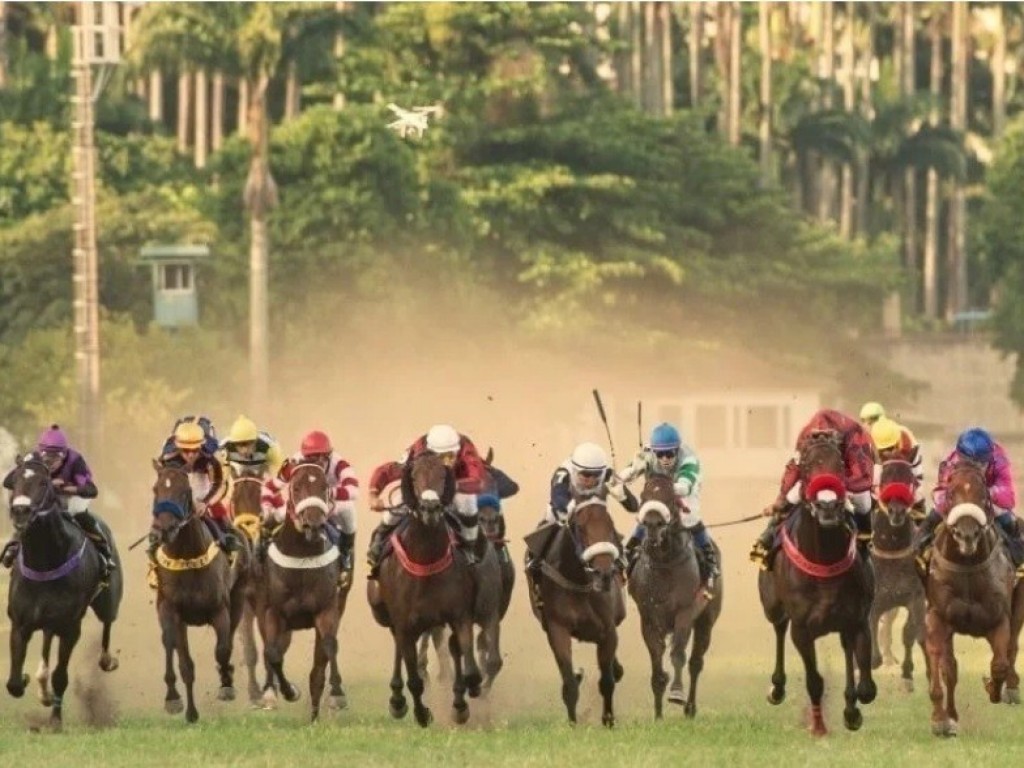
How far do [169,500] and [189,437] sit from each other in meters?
1.79

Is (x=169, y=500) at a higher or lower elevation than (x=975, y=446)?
lower

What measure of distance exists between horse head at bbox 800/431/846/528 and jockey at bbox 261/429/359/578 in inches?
168

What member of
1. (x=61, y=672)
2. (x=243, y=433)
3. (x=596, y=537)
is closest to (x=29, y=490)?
(x=61, y=672)

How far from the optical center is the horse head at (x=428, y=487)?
21.3 meters

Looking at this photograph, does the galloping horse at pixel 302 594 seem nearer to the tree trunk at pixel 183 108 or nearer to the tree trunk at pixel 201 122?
the tree trunk at pixel 201 122

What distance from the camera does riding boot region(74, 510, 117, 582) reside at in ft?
76.3

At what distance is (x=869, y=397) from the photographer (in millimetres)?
89625

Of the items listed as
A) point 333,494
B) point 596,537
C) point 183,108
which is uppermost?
point 183,108

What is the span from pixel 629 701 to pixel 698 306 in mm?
61609

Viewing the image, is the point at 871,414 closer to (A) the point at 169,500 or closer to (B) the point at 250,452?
(B) the point at 250,452

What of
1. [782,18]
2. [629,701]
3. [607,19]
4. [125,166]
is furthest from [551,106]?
[629,701]

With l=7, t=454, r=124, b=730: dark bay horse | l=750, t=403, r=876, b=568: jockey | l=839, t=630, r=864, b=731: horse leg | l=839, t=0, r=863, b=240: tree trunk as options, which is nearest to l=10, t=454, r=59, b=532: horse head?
l=7, t=454, r=124, b=730: dark bay horse

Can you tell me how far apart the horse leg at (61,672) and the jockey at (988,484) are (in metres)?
5.75

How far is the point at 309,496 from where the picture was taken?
2234 centimetres
